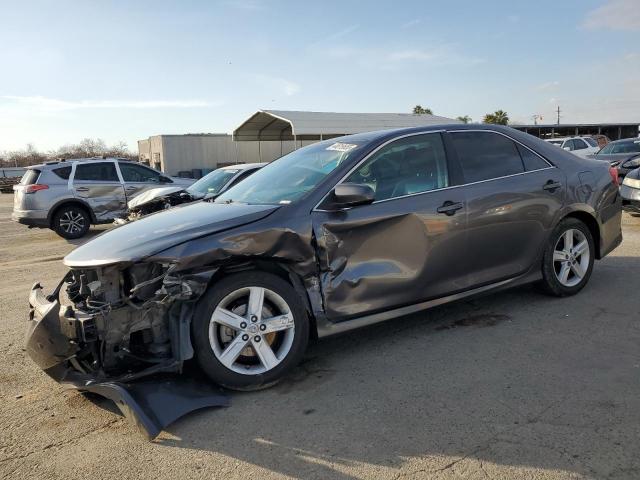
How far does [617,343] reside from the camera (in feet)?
13.2

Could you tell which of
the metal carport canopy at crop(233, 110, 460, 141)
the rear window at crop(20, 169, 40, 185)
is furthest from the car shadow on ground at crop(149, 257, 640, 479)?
the metal carport canopy at crop(233, 110, 460, 141)

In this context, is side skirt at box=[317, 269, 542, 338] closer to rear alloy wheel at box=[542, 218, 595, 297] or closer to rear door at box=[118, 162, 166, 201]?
rear alloy wheel at box=[542, 218, 595, 297]

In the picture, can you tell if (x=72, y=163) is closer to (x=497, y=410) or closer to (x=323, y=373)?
(x=323, y=373)

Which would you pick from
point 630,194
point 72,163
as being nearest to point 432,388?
point 630,194

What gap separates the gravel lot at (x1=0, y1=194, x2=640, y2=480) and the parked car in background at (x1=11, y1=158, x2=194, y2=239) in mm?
8351

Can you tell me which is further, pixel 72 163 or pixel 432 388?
pixel 72 163

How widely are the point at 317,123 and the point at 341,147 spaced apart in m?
26.8

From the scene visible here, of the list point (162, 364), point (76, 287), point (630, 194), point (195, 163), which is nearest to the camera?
point (162, 364)

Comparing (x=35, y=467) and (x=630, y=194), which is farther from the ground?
(x=630, y=194)

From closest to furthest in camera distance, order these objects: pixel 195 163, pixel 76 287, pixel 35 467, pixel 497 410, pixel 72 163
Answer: pixel 35 467, pixel 497 410, pixel 76 287, pixel 72 163, pixel 195 163

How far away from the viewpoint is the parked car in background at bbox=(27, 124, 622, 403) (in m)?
3.33

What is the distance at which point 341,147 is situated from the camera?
436cm

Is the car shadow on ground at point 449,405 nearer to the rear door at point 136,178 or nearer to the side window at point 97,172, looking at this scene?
the rear door at point 136,178

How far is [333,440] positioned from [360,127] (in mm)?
31036
